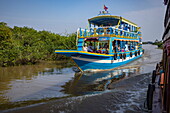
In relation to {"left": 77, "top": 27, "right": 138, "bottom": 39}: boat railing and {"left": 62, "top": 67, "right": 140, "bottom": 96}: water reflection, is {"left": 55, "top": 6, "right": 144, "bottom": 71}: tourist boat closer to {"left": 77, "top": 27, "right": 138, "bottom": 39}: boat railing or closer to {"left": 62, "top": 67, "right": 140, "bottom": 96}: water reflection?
{"left": 77, "top": 27, "right": 138, "bottom": 39}: boat railing

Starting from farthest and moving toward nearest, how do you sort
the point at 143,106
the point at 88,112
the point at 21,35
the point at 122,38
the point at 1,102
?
1. the point at 21,35
2. the point at 122,38
3. the point at 1,102
4. the point at 143,106
5. the point at 88,112

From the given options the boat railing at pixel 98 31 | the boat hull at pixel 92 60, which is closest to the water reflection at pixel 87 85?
the boat hull at pixel 92 60

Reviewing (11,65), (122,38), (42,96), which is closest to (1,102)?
(42,96)

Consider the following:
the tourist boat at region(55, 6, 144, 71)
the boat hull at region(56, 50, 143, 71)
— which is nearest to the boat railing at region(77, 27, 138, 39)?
the tourist boat at region(55, 6, 144, 71)

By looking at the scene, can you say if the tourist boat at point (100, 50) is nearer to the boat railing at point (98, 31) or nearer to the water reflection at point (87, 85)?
the boat railing at point (98, 31)

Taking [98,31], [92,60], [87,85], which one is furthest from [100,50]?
[87,85]

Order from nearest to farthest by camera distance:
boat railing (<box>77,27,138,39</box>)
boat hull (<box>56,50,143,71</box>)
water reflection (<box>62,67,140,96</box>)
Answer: water reflection (<box>62,67,140,96</box>)
boat hull (<box>56,50,143,71</box>)
boat railing (<box>77,27,138,39</box>)

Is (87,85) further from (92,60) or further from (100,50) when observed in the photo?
(100,50)

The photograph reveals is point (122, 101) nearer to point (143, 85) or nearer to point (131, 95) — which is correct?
point (131, 95)

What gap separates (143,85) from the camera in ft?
25.9

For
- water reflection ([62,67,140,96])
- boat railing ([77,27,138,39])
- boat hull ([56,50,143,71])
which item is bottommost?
water reflection ([62,67,140,96])

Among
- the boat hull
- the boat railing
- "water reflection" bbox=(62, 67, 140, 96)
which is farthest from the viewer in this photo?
the boat railing

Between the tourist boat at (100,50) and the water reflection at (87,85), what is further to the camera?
the tourist boat at (100,50)

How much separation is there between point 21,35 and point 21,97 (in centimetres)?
1318
